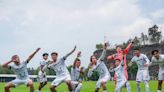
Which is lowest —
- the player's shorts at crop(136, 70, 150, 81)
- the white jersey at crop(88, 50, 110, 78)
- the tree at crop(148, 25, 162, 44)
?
the player's shorts at crop(136, 70, 150, 81)

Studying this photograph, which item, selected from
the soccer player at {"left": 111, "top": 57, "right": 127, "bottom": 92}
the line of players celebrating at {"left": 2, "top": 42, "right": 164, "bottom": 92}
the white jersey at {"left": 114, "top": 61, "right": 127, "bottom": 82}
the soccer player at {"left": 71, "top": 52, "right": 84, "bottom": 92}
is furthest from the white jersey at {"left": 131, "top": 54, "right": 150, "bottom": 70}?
the soccer player at {"left": 71, "top": 52, "right": 84, "bottom": 92}

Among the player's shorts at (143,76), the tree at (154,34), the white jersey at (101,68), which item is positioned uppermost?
the tree at (154,34)

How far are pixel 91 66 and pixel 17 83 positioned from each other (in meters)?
4.14

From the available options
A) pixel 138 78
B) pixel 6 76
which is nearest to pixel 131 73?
pixel 6 76

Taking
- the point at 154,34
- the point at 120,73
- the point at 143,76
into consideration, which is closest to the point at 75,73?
the point at 120,73

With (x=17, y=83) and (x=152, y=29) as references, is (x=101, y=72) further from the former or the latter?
(x=152, y=29)

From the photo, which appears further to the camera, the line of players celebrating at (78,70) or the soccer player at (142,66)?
the soccer player at (142,66)

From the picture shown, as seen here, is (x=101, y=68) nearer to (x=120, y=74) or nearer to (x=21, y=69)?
(x=120, y=74)

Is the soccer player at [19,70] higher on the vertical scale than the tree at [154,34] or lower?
lower

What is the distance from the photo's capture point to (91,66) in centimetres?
2359

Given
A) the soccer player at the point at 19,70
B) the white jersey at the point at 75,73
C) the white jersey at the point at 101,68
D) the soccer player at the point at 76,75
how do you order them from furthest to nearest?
the white jersey at the point at 75,73 < the soccer player at the point at 76,75 < the white jersey at the point at 101,68 < the soccer player at the point at 19,70

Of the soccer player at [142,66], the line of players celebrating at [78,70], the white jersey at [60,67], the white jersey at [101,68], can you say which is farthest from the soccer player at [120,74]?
the soccer player at [142,66]

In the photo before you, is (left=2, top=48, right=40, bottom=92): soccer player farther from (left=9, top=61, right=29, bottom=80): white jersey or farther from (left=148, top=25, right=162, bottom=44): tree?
(left=148, top=25, right=162, bottom=44): tree

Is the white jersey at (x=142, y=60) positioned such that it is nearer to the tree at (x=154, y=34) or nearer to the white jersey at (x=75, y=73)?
the white jersey at (x=75, y=73)
